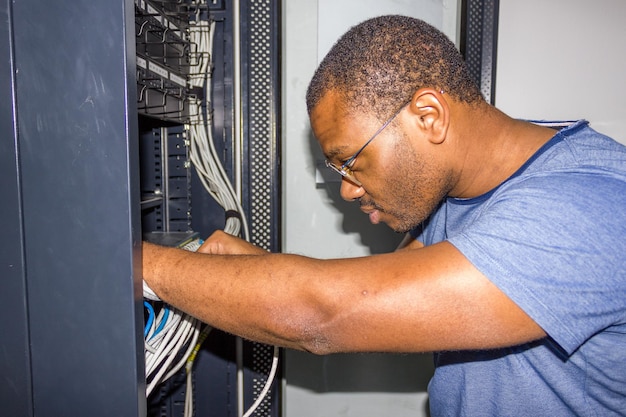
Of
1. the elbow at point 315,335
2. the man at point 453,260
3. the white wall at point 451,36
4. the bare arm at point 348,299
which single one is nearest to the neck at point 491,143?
the man at point 453,260

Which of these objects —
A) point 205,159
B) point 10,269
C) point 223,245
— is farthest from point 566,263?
point 205,159

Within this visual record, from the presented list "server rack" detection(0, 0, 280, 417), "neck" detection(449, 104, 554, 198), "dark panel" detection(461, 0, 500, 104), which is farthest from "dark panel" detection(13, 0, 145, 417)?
"dark panel" detection(461, 0, 500, 104)

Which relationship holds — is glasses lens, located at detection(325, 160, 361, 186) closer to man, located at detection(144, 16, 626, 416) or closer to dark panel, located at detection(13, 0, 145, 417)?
man, located at detection(144, 16, 626, 416)

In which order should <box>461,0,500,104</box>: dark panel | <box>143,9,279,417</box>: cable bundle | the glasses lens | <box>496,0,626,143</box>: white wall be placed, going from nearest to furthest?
the glasses lens < <box>143,9,279,417</box>: cable bundle < <box>461,0,500,104</box>: dark panel < <box>496,0,626,143</box>: white wall

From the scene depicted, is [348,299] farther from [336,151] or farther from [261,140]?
[261,140]

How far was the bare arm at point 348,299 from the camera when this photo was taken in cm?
58

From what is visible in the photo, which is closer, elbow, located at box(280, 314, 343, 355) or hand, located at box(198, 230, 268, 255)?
elbow, located at box(280, 314, 343, 355)

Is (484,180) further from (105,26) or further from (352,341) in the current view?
(105,26)

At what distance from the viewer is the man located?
1.90 ft

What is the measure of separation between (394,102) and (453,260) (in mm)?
300

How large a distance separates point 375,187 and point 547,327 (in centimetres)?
38

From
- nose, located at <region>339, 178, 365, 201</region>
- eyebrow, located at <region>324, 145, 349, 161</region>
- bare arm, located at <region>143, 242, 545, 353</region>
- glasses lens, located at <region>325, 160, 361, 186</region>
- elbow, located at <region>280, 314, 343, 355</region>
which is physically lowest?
elbow, located at <region>280, 314, 343, 355</region>

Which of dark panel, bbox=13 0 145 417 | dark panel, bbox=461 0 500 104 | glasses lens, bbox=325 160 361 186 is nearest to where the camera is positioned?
dark panel, bbox=13 0 145 417

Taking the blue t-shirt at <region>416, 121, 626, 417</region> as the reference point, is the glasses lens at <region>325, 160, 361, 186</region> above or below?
above
